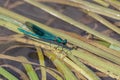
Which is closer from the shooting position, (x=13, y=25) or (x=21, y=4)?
(x=13, y=25)

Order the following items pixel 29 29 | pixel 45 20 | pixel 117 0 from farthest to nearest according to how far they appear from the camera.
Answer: pixel 117 0
pixel 45 20
pixel 29 29

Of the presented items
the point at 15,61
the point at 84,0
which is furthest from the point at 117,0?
the point at 15,61

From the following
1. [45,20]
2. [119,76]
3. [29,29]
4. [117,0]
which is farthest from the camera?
[117,0]

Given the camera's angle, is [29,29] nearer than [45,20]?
Yes

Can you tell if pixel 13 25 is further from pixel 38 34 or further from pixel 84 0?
pixel 84 0

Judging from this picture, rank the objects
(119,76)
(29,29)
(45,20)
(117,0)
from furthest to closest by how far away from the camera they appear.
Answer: (117,0)
(45,20)
(29,29)
(119,76)

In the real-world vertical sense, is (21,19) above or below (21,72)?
above

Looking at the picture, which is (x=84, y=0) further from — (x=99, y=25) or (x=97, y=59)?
(x=97, y=59)

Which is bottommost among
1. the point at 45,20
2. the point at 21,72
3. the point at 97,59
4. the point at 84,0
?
the point at 21,72

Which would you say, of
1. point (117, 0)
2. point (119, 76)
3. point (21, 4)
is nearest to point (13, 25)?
point (21, 4)
